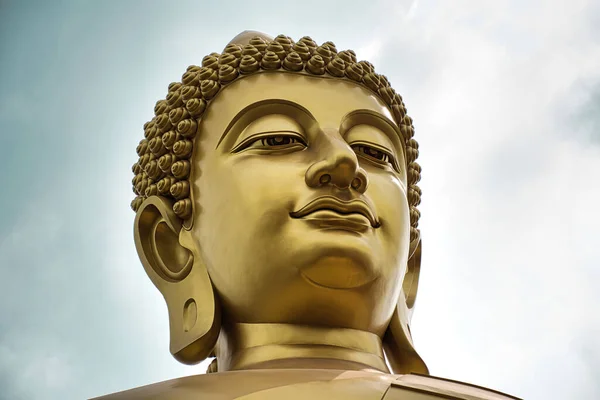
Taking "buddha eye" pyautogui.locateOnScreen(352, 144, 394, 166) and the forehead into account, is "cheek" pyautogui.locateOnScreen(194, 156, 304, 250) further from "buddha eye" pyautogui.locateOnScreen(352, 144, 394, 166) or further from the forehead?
"buddha eye" pyautogui.locateOnScreen(352, 144, 394, 166)

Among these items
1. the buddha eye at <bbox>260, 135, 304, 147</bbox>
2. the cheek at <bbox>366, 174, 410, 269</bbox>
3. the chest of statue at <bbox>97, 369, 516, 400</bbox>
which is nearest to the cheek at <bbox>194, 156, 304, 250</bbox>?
the buddha eye at <bbox>260, 135, 304, 147</bbox>

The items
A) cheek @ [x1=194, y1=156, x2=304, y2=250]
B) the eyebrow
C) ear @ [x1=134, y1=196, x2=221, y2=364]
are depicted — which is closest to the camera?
cheek @ [x1=194, y1=156, x2=304, y2=250]

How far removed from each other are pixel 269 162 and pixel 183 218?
611mm

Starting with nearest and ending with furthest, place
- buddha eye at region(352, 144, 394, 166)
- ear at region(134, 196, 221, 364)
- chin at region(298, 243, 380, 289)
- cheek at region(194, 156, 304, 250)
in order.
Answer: chin at region(298, 243, 380, 289)
cheek at region(194, 156, 304, 250)
ear at region(134, 196, 221, 364)
buddha eye at region(352, 144, 394, 166)

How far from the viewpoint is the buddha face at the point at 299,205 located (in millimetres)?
3977

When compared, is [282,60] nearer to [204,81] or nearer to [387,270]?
[204,81]

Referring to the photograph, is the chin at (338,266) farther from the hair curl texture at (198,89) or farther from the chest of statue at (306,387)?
the hair curl texture at (198,89)

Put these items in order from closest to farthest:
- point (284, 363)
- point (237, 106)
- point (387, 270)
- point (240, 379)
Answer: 1. point (240, 379)
2. point (284, 363)
3. point (387, 270)
4. point (237, 106)

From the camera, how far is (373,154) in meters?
4.54

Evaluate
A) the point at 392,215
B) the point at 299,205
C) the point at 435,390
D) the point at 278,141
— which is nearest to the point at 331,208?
the point at 299,205

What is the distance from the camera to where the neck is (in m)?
3.96

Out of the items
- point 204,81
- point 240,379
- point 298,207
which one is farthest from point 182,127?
point 240,379

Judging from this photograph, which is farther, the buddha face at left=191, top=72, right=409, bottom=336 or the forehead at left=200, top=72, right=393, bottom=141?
the forehead at left=200, top=72, right=393, bottom=141

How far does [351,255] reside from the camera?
3924mm
